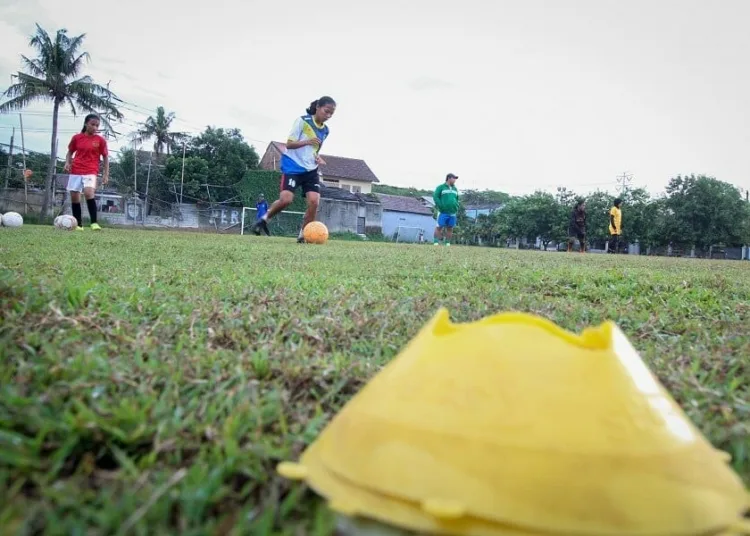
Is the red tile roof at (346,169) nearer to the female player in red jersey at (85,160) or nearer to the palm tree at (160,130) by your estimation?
the palm tree at (160,130)

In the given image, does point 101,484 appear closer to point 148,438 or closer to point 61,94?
point 148,438

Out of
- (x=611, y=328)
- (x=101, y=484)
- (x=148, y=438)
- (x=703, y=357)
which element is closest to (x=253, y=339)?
(x=148, y=438)

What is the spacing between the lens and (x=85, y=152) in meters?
10.9

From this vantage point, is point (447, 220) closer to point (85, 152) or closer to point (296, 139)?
point (296, 139)

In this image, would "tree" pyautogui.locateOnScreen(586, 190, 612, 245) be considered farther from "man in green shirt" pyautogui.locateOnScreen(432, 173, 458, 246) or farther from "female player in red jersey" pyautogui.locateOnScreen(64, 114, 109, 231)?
"female player in red jersey" pyautogui.locateOnScreen(64, 114, 109, 231)

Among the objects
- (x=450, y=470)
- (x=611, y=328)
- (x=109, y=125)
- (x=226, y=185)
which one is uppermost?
(x=109, y=125)

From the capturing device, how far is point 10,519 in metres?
0.89

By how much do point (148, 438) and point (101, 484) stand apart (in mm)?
175

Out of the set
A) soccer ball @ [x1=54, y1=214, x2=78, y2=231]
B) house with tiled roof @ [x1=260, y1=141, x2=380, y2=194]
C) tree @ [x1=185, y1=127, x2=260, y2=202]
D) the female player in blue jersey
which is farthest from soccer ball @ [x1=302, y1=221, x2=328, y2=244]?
house with tiled roof @ [x1=260, y1=141, x2=380, y2=194]

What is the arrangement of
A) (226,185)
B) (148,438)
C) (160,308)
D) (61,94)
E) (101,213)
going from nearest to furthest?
(148,438), (160,308), (61,94), (101,213), (226,185)

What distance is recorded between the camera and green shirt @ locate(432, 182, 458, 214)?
15.9 metres

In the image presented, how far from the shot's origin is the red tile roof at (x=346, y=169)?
55562mm

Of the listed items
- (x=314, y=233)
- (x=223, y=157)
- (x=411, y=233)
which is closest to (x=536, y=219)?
(x=411, y=233)

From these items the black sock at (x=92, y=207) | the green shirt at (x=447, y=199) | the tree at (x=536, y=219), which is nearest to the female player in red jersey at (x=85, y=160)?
the black sock at (x=92, y=207)
